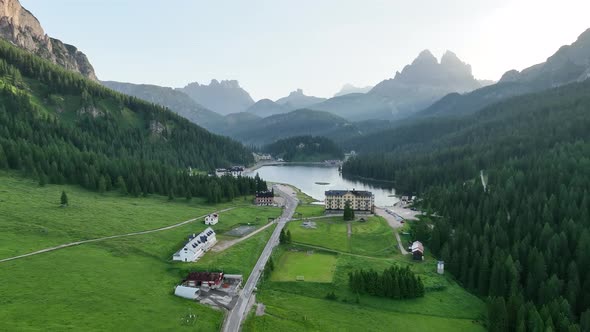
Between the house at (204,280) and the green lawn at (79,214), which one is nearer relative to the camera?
the house at (204,280)

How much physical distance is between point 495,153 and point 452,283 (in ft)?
427

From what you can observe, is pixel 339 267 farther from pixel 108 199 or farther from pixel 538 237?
pixel 108 199

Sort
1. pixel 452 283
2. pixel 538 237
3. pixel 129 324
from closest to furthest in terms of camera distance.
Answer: pixel 129 324
pixel 452 283
pixel 538 237

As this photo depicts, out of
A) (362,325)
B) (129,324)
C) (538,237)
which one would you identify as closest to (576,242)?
(538,237)

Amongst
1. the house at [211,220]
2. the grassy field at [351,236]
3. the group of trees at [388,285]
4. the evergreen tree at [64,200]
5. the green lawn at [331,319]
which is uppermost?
the evergreen tree at [64,200]

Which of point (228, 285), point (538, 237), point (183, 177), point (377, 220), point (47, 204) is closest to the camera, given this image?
point (228, 285)

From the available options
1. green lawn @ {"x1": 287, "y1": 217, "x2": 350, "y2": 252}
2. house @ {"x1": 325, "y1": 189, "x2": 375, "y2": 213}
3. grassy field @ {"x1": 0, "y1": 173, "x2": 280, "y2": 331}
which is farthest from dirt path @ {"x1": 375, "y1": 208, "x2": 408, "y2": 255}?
grassy field @ {"x1": 0, "y1": 173, "x2": 280, "y2": 331}

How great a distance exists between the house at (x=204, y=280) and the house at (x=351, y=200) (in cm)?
6665

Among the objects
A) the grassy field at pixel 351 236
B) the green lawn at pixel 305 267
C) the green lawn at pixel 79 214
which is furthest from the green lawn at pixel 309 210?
the green lawn at pixel 305 267

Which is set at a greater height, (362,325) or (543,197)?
(543,197)

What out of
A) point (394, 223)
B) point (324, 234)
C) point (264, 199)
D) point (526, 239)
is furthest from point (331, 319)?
point (264, 199)

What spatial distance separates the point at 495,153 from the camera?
18588cm

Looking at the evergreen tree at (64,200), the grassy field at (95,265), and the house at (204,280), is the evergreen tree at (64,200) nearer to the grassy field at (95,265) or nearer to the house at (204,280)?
the grassy field at (95,265)

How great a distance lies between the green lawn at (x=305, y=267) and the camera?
73812mm
